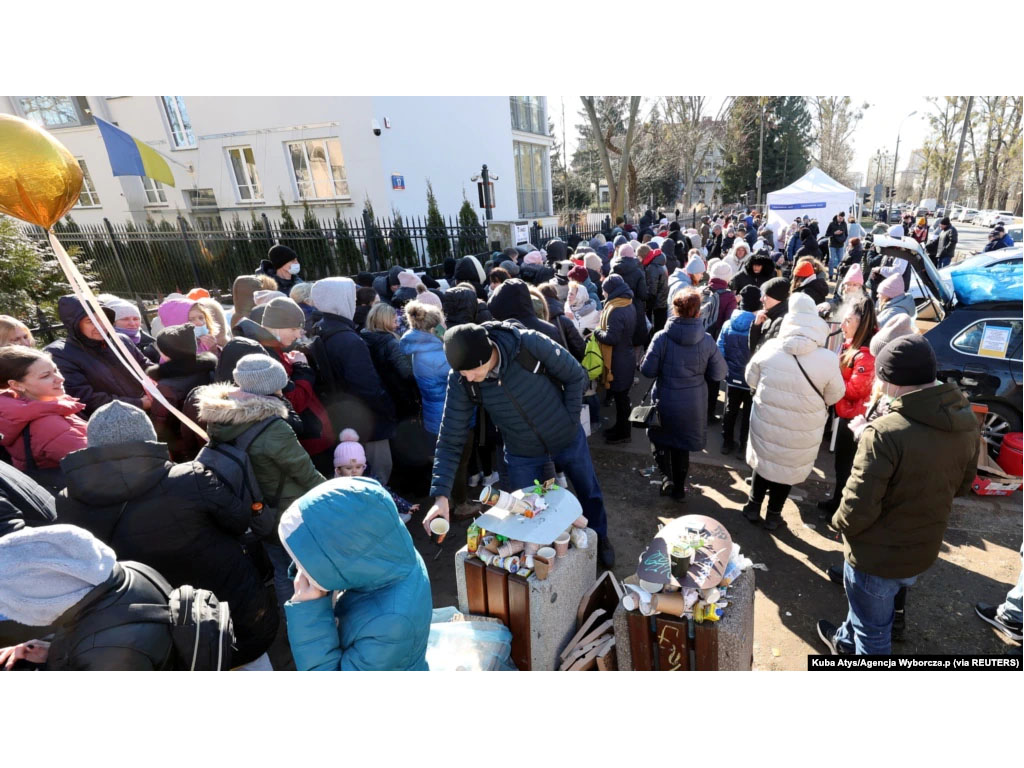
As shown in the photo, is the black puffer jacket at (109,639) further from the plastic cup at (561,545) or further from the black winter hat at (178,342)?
the black winter hat at (178,342)

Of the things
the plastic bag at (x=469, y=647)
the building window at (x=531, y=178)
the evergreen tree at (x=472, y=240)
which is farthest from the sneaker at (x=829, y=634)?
the building window at (x=531, y=178)

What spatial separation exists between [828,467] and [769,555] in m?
1.62

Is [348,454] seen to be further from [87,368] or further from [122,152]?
[122,152]

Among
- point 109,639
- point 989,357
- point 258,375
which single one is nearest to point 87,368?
point 258,375

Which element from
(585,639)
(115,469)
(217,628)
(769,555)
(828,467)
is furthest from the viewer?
(828,467)

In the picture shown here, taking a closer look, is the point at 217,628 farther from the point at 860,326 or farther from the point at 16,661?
the point at 860,326

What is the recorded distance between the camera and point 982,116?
69.6ft

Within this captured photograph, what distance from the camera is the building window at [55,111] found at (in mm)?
15633

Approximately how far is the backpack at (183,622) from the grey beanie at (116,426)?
543 millimetres

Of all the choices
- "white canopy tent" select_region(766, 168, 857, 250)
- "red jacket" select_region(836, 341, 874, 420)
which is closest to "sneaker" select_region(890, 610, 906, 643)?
"red jacket" select_region(836, 341, 874, 420)

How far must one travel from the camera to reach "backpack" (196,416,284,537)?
7.53 feet

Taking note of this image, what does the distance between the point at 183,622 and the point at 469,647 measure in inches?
46.5

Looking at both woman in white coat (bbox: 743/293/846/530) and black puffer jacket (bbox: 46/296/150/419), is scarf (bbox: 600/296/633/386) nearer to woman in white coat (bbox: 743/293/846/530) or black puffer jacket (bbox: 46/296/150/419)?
woman in white coat (bbox: 743/293/846/530)

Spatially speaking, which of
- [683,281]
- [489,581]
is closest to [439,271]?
[683,281]
